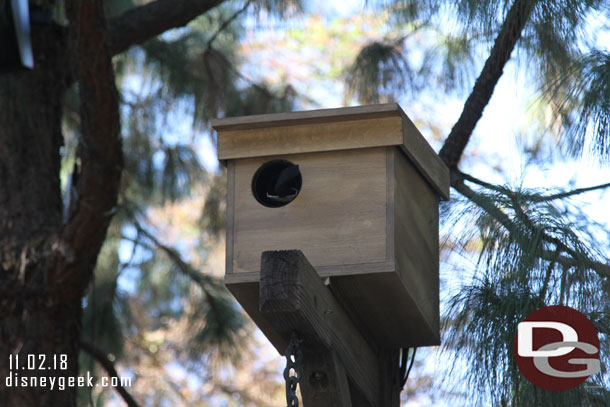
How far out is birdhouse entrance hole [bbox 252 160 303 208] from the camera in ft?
7.26

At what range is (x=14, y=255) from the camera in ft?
10.2

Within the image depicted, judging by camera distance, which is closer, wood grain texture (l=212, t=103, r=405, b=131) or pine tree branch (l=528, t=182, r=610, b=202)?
wood grain texture (l=212, t=103, r=405, b=131)

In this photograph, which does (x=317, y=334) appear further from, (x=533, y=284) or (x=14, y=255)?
(x=14, y=255)

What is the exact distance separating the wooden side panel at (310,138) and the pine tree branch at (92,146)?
757mm

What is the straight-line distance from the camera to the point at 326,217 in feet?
6.98

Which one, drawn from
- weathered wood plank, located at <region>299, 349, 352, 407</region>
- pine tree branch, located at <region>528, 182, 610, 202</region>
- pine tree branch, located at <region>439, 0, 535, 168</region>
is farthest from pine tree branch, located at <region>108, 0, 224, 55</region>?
weathered wood plank, located at <region>299, 349, 352, 407</region>

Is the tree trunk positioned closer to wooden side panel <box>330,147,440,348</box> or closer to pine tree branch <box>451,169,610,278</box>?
wooden side panel <box>330,147,440,348</box>

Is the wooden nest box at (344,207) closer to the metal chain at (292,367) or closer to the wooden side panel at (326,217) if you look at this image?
the wooden side panel at (326,217)

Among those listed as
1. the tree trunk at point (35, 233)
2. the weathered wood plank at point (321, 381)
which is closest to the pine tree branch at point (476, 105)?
the weathered wood plank at point (321, 381)

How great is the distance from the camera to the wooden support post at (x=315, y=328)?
1848 millimetres

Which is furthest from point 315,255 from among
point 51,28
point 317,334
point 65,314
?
point 51,28

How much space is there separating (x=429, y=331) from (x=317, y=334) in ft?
1.25

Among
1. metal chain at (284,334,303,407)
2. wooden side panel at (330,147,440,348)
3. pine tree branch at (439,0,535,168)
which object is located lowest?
metal chain at (284,334,303,407)

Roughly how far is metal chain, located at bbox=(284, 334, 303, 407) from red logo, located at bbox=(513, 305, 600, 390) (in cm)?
48
